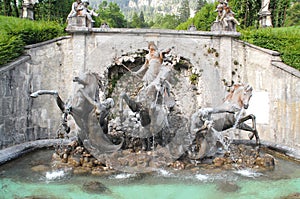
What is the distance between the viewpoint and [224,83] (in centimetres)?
1250

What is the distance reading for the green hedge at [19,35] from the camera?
399 inches

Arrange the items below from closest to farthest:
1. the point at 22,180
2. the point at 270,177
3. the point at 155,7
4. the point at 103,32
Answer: the point at 22,180
the point at 270,177
the point at 103,32
the point at 155,7

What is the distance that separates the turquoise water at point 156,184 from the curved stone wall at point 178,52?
424 cm

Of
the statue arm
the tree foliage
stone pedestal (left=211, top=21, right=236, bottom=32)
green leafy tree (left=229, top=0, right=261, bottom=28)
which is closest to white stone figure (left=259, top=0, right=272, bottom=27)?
green leafy tree (left=229, top=0, right=261, bottom=28)

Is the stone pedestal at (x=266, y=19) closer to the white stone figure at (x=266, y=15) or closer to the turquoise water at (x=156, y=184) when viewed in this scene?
the white stone figure at (x=266, y=15)

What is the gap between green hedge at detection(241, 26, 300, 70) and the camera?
440 inches

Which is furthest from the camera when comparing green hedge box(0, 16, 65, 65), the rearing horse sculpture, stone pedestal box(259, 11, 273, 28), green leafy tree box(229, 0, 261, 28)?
green leafy tree box(229, 0, 261, 28)

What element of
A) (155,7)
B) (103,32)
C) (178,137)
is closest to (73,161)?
(178,137)

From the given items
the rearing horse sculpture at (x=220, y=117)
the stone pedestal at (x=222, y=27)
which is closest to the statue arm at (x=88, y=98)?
the rearing horse sculpture at (x=220, y=117)

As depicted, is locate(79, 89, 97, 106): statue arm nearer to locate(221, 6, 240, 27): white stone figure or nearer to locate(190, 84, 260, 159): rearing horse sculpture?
locate(190, 84, 260, 159): rearing horse sculpture

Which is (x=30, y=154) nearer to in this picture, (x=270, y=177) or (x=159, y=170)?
(x=159, y=170)

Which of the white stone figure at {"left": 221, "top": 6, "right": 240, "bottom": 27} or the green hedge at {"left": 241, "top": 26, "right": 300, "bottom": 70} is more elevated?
the white stone figure at {"left": 221, "top": 6, "right": 240, "bottom": 27}

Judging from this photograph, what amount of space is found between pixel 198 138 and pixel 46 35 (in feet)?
25.5

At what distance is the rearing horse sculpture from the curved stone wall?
12.8ft
